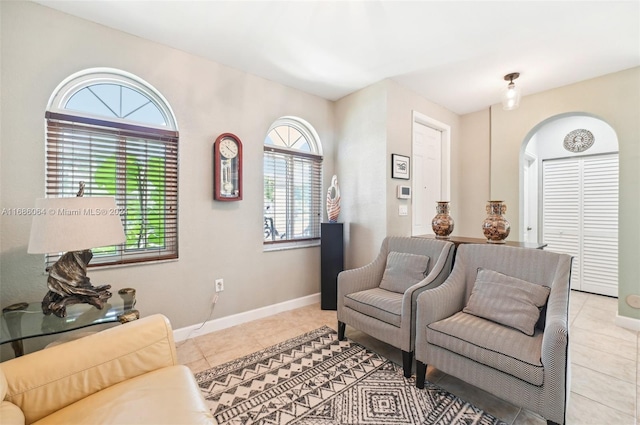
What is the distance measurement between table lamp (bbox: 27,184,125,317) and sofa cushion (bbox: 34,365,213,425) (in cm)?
75

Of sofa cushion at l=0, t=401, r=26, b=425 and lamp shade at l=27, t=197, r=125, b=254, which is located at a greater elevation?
lamp shade at l=27, t=197, r=125, b=254

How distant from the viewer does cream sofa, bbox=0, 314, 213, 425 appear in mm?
976

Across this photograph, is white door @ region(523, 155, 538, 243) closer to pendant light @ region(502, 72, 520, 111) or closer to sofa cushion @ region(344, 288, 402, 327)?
pendant light @ region(502, 72, 520, 111)

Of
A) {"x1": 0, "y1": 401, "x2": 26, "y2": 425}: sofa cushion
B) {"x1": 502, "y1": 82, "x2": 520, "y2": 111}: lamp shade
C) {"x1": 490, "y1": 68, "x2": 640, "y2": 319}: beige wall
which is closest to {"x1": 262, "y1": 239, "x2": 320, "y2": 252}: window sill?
{"x1": 0, "y1": 401, "x2": 26, "y2": 425}: sofa cushion

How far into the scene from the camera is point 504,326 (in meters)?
1.62

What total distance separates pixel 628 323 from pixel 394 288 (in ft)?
7.89

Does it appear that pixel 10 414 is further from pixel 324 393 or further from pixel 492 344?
pixel 492 344

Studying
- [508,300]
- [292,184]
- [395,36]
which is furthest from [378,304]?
[395,36]

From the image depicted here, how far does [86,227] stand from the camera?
4.84 feet

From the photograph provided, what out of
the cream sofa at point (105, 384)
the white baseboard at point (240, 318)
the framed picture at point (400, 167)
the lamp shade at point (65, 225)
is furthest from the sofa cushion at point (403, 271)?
the lamp shade at point (65, 225)

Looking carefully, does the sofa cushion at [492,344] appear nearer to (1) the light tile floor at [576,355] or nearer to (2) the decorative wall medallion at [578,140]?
(1) the light tile floor at [576,355]

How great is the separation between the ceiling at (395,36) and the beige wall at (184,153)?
0.16 metres

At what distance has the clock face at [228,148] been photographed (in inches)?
102

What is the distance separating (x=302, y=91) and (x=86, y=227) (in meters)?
2.55
